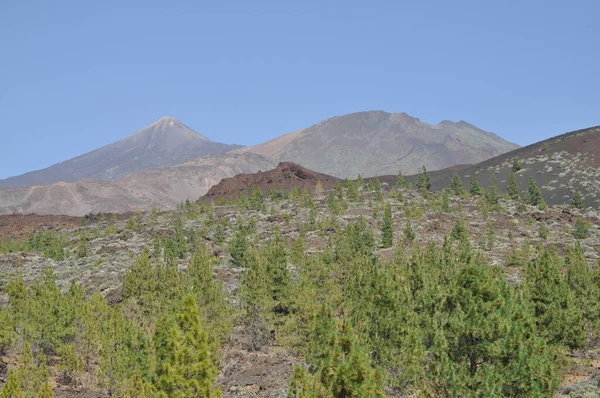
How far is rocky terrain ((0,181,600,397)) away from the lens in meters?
50.1

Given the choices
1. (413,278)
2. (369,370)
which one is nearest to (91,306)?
(413,278)

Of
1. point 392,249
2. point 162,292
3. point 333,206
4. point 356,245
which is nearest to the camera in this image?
point 162,292

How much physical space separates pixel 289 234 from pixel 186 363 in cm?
6410

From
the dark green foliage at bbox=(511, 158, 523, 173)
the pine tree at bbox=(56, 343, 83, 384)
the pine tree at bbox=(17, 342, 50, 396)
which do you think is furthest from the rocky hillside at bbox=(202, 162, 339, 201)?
the pine tree at bbox=(17, 342, 50, 396)

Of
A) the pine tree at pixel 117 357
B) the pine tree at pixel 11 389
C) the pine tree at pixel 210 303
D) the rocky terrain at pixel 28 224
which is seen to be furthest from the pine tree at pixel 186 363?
the rocky terrain at pixel 28 224

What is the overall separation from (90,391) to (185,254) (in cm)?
4540

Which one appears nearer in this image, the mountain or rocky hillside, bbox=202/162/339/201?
the mountain

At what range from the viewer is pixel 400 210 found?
98312mm

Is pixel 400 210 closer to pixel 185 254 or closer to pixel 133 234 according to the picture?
pixel 185 254

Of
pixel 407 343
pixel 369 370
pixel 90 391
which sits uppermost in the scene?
pixel 369 370

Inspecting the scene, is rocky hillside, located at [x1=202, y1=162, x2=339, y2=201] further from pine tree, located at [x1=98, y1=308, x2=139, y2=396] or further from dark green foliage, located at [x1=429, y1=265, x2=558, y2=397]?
dark green foliage, located at [x1=429, y1=265, x2=558, y2=397]

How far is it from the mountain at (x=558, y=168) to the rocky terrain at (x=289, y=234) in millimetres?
21877

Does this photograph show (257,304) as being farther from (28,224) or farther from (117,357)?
(28,224)

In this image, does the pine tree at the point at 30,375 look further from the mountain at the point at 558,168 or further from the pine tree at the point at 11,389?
the mountain at the point at 558,168
